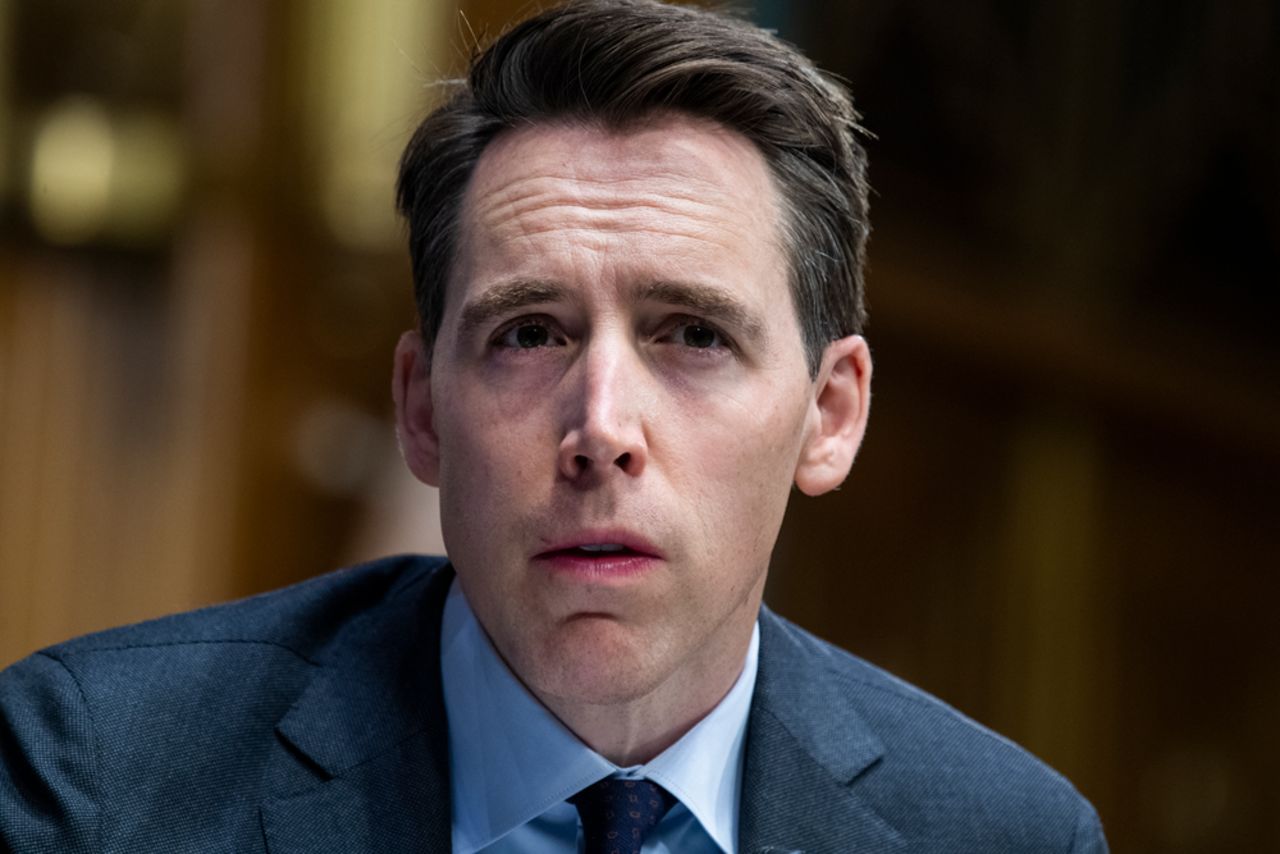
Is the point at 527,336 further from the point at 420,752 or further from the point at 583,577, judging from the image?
the point at 420,752

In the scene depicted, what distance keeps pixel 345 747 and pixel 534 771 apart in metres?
0.25

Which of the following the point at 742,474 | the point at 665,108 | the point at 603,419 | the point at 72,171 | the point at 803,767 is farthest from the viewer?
the point at 72,171

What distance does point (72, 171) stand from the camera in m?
4.04

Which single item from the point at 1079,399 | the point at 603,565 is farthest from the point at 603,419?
the point at 1079,399

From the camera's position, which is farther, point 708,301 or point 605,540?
point 708,301

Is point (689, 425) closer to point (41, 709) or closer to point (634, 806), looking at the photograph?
point (634, 806)

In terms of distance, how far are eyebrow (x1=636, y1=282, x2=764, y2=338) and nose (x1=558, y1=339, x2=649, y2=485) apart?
9 cm

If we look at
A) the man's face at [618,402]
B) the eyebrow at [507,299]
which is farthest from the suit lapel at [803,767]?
the eyebrow at [507,299]

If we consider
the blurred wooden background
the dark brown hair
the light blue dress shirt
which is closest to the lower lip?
the light blue dress shirt

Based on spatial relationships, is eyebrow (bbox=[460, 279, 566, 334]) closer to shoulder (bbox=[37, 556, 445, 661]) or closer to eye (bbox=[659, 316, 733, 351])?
eye (bbox=[659, 316, 733, 351])

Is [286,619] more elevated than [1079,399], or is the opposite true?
[286,619]

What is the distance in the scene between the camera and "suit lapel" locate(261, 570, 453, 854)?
2160 mm

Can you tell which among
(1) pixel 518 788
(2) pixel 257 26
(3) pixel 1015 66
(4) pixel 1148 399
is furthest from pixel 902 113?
(1) pixel 518 788

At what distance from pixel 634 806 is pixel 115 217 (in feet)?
7.89
